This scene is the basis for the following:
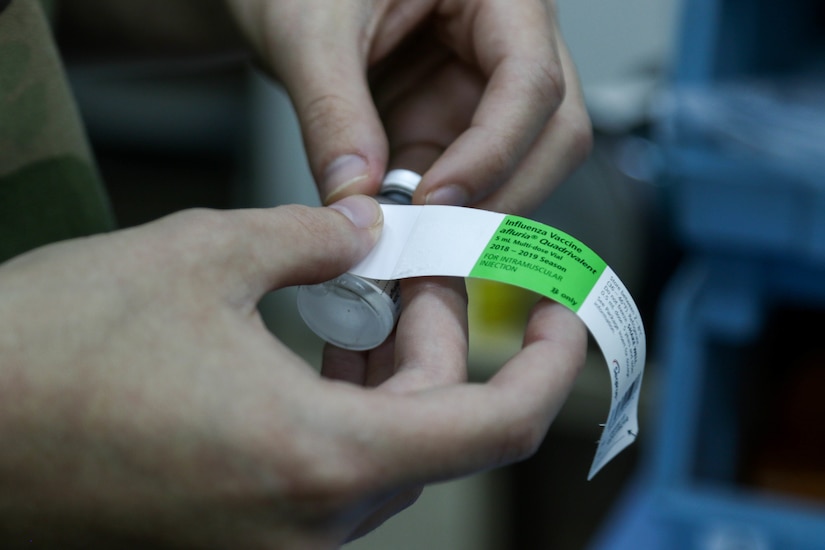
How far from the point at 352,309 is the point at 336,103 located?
0.15 meters

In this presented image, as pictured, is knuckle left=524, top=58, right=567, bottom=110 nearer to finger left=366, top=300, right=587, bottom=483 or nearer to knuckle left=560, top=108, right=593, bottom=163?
knuckle left=560, top=108, right=593, bottom=163

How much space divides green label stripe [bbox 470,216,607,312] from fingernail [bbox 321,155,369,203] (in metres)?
0.11

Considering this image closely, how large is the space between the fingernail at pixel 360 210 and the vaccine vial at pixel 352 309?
0.03 meters

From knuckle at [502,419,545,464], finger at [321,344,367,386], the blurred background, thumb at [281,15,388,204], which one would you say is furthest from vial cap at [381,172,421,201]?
the blurred background

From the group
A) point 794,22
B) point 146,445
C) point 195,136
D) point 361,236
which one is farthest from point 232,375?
point 195,136

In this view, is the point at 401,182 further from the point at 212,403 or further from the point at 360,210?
the point at 212,403

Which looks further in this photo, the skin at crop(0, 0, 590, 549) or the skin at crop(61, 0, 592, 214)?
the skin at crop(61, 0, 592, 214)

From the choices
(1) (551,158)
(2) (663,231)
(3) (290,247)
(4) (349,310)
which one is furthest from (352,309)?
(2) (663,231)

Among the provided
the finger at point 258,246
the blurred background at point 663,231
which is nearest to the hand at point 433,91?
the finger at point 258,246

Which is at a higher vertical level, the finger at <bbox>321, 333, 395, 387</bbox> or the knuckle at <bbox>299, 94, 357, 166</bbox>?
the knuckle at <bbox>299, 94, 357, 166</bbox>

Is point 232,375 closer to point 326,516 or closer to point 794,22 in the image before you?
point 326,516

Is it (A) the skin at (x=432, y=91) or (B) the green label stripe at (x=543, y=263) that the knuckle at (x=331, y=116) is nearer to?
(A) the skin at (x=432, y=91)

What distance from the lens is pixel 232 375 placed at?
352 mm

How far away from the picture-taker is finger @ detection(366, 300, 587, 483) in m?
0.36
